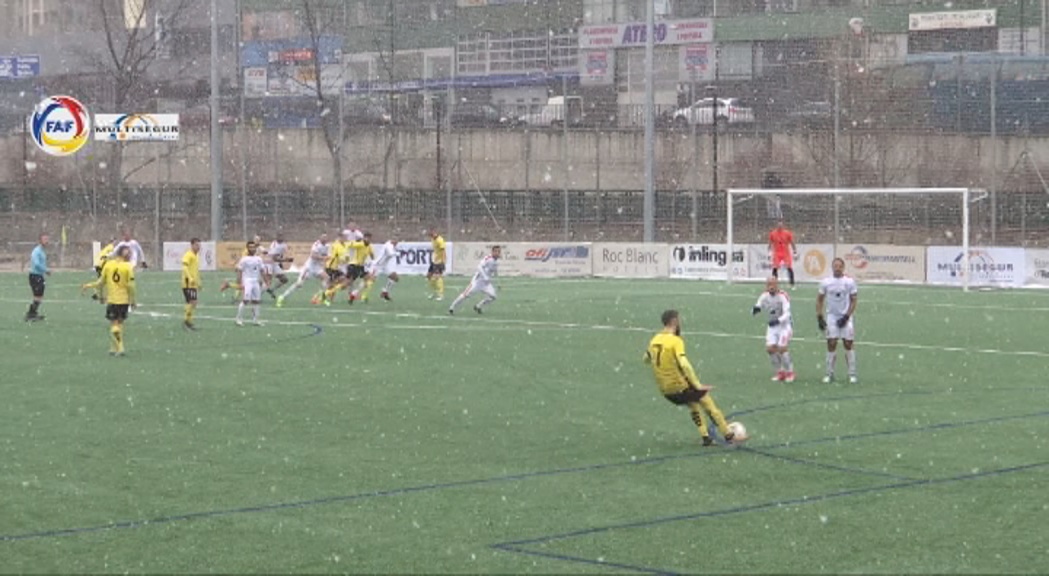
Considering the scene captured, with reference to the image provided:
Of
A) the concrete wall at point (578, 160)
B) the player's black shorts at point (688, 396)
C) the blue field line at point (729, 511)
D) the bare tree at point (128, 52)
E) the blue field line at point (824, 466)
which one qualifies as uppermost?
the bare tree at point (128, 52)

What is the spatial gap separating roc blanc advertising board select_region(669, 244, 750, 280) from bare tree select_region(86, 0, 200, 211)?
75.0 ft

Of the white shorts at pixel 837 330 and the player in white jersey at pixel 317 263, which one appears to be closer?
the white shorts at pixel 837 330

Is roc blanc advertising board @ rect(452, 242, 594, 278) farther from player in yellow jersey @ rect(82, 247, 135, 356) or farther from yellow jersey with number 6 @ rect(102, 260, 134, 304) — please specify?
yellow jersey with number 6 @ rect(102, 260, 134, 304)

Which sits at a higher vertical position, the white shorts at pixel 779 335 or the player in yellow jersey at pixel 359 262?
the player in yellow jersey at pixel 359 262

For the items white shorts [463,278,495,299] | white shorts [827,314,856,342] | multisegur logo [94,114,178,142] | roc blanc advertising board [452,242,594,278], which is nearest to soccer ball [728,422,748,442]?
white shorts [827,314,856,342]

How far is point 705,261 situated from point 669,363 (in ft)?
118

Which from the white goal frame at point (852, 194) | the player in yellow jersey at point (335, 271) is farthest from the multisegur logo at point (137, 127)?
the player in yellow jersey at point (335, 271)

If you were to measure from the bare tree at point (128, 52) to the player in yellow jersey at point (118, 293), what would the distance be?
1394 inches

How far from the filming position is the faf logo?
183ft

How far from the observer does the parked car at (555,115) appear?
206 feet

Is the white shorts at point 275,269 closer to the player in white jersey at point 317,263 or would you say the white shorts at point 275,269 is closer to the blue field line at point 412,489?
the player in white jersey at point 317,263

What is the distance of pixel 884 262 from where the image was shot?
169ft

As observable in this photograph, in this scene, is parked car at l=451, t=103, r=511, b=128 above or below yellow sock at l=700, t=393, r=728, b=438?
above

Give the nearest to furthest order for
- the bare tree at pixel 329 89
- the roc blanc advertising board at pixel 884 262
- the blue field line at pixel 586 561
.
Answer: the blue field line at pixel 586 561, the roc blanc advertising board at pixel 884 262, the bare tree at pixel 329 89
